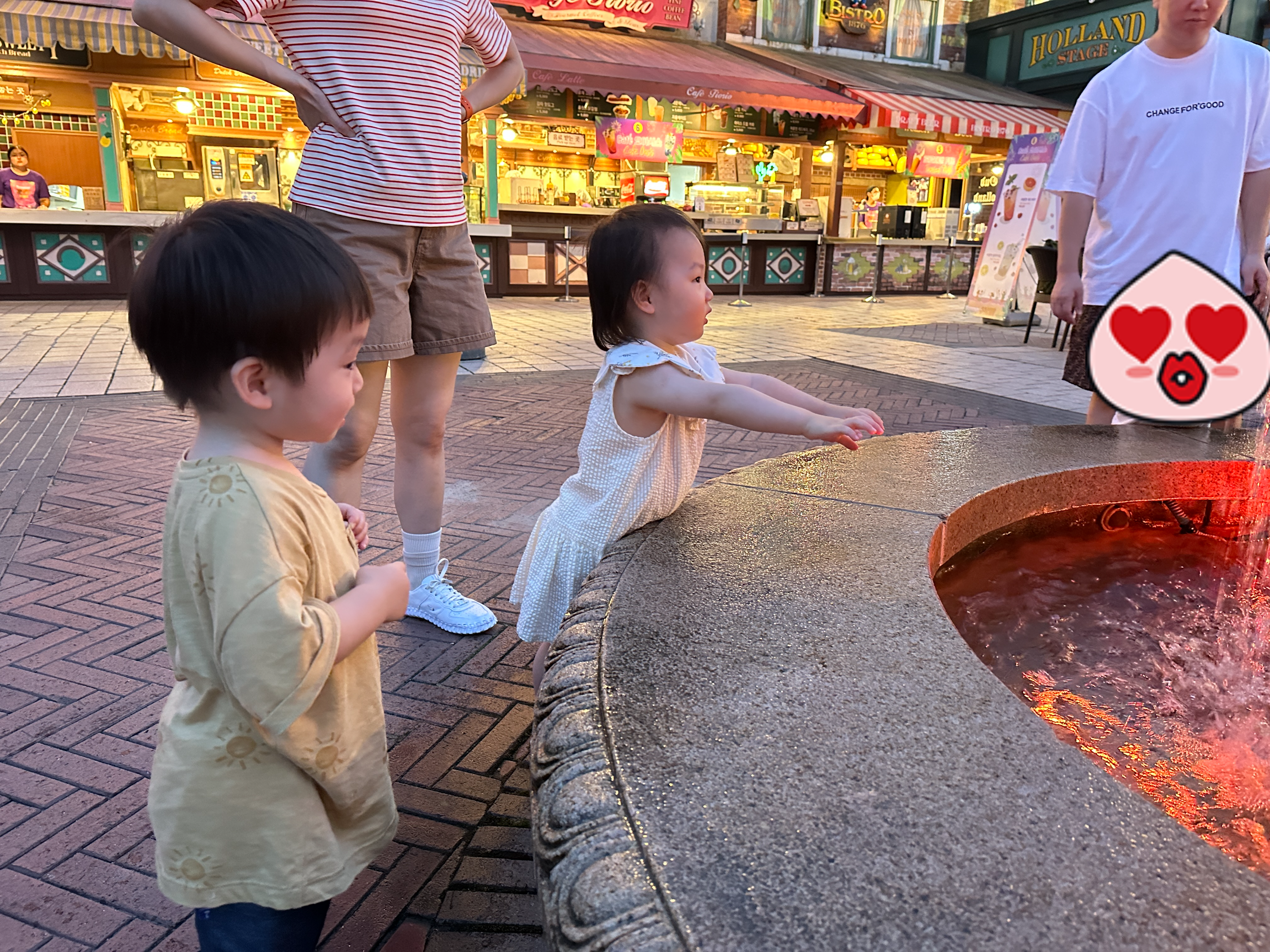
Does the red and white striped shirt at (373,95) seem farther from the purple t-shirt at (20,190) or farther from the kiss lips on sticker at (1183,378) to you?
the purple t-shirt at (20,190)

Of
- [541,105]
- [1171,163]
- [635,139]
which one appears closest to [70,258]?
[541,105]

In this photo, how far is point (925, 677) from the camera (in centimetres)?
121

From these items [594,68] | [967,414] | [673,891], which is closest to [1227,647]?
[673,891]

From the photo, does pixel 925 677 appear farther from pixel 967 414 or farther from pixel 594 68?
pixel 594 68

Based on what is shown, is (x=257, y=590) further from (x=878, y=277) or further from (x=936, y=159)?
(x=936, y=159)

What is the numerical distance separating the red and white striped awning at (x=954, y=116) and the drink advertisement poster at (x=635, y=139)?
10.5ft

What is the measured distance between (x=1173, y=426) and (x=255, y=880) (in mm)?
2896

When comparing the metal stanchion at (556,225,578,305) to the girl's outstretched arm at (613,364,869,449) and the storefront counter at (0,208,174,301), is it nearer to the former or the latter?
the storefront counter at (0,208,174,301)

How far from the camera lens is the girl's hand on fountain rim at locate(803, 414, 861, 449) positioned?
1.62 m

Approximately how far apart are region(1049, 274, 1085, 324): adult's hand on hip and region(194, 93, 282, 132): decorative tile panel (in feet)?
44.3

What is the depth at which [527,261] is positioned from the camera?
40.7 ft

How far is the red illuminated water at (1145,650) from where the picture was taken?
1.49m

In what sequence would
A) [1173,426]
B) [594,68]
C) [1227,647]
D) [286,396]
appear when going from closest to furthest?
[286,396]
[1227,647]
[1173,426]
[594,68]

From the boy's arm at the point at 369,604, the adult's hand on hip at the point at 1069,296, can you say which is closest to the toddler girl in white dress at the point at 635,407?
the boy's arm at the point at 369,604
